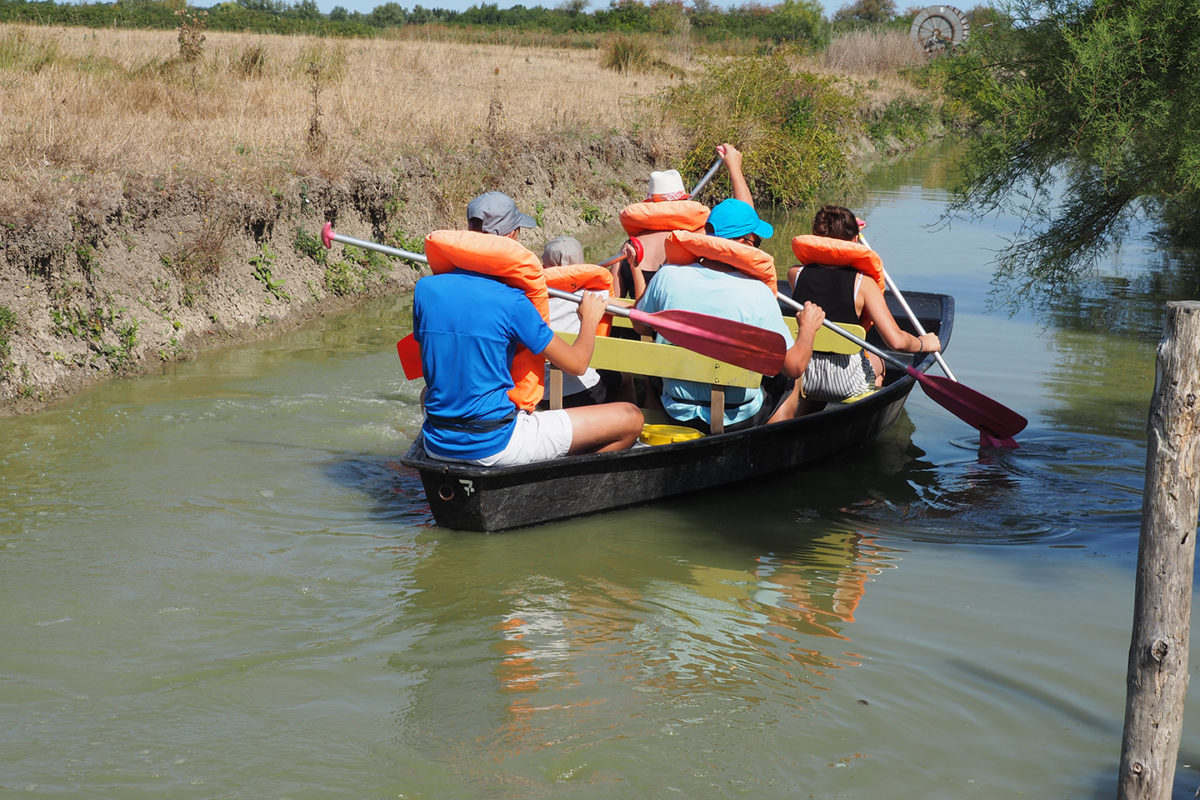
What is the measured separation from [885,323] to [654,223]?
1638 mm

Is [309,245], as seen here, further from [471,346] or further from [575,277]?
[471,346]

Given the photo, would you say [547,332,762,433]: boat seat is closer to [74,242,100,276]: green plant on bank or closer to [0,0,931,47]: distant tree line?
[74,242,100,276]: green plant on bank

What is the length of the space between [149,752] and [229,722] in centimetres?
28

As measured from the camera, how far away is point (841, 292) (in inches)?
269

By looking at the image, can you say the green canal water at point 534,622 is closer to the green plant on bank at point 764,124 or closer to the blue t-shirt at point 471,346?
the blue t-shirt at point 471,346

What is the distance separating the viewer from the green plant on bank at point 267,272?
9859 mm

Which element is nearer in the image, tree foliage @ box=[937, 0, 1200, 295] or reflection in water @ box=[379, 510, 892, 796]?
reflection in water @ box=[379, 510, 892, 796]

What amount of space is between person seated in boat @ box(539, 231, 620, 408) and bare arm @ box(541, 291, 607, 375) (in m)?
0.53

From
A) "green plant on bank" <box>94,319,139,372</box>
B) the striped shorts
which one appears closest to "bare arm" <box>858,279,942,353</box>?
the striped shorts

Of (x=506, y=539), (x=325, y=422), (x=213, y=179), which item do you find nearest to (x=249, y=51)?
(x=213, y=179)

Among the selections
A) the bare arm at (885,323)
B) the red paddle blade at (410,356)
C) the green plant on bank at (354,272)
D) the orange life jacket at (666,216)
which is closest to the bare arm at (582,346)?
the red paddle blade at (410,356)

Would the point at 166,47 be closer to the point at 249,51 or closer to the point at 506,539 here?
the point at 249,51

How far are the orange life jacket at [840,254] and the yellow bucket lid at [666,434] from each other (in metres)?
1.35

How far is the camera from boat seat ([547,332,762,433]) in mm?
5883
